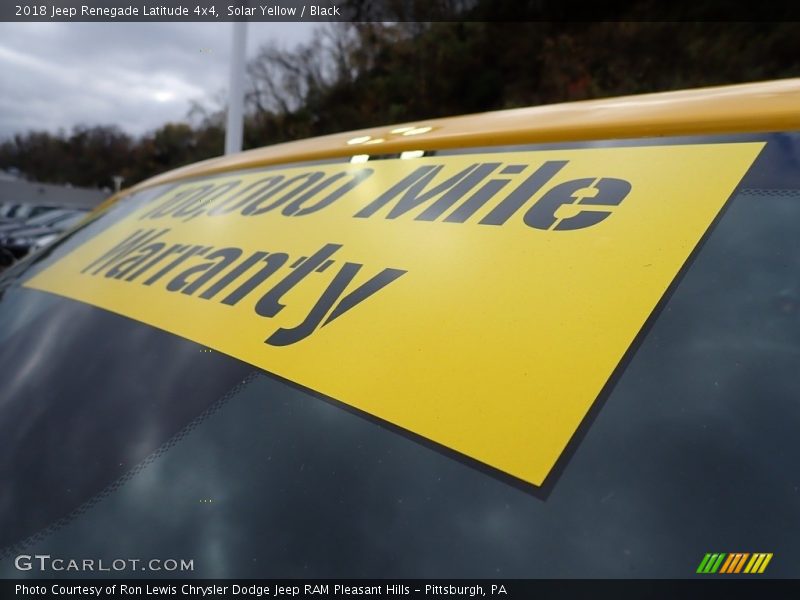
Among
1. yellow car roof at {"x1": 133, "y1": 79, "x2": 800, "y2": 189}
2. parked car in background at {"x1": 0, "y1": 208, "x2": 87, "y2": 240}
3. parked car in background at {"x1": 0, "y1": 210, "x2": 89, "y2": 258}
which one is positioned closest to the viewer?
yellow car roof at {"x1": 133, "y1": 79, "x2": 800, "y2": 189}

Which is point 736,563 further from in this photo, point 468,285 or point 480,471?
point 468,285

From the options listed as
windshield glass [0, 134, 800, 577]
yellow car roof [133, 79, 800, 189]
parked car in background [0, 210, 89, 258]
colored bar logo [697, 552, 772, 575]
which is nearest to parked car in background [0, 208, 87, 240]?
parked car in background [0, 210, 89, 258]

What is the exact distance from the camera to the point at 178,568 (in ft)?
2.30

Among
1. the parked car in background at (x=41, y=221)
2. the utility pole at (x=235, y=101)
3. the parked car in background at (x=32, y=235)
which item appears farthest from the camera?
the parked car in background at (x=41, y=221)

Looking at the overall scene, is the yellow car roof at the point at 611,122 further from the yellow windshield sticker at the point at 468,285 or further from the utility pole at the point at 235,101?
the utility pole at the point at 235,101

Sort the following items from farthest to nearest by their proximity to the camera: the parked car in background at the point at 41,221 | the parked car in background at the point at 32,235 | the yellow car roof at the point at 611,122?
the parked car in background at the point at 41,221 → the parked car in background at the point at 32,235 → the yellow car roof at the point at 611,122

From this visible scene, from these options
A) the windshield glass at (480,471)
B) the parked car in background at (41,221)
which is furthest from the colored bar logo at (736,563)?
the parked car in background at (41,221)

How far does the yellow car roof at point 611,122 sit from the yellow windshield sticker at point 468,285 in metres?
0.04

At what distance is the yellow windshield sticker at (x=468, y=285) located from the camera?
0.70 metres
